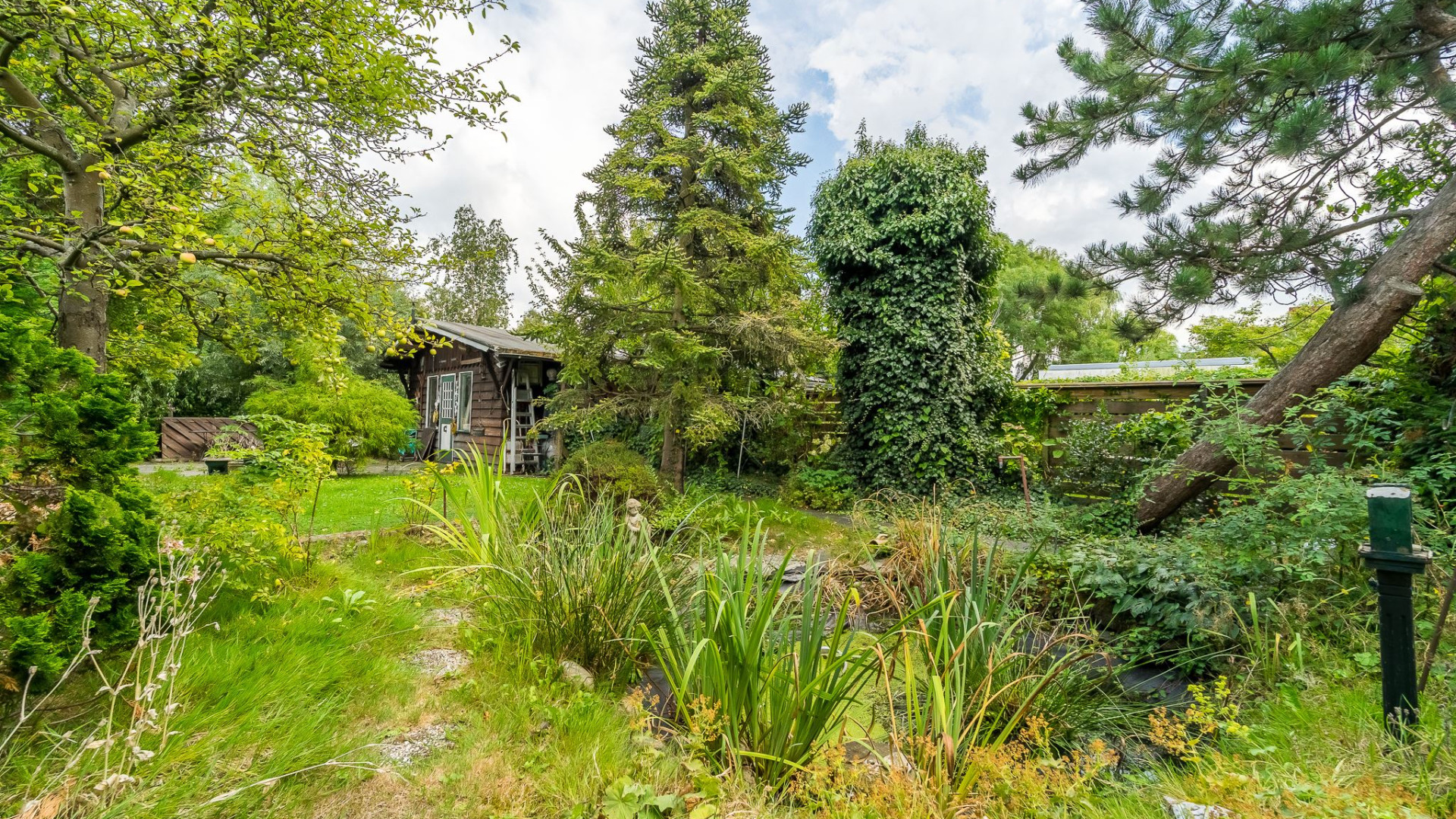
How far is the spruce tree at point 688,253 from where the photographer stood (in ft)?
19.3

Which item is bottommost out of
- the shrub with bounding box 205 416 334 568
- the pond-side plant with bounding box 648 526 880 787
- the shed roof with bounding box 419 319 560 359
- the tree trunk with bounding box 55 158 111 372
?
the pond-side plant with bounding box 648 526 880 787

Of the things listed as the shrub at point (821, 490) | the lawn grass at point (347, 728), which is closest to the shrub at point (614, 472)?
the shrub at point (821, 490)

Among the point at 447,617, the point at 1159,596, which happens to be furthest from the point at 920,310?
the point at 447,617

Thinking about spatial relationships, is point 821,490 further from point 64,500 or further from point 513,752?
point 64,500

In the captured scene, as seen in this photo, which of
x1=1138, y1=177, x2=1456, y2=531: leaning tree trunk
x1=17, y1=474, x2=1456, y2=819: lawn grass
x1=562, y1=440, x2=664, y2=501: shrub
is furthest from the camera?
x1=562, y1=440, x2=664, y2=501: shrub

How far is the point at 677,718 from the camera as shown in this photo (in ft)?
7.29

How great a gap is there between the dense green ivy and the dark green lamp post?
452 centimetres

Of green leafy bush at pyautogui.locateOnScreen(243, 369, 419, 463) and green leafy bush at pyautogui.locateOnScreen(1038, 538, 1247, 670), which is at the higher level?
green leafy bush at pyautogui.locateOnScreen(243, 369, 419, 463)

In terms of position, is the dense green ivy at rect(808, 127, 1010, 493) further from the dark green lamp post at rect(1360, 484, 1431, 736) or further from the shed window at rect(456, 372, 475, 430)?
the shed window at rect(456, 372, 475, 430)

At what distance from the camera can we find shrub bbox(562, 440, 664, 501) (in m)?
5.26

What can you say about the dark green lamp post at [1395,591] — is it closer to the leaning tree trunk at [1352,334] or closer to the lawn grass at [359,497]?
the leaning tree trunk at [1352,334]

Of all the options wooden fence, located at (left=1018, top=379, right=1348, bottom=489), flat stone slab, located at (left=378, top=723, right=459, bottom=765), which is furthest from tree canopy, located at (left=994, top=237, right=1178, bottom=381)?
flat stone slab, located at (left=378, top=723, right=459, bottom=765)


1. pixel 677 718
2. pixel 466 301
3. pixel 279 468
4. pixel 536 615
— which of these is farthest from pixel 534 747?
pixel 466 301

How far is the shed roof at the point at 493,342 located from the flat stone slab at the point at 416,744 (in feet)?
23.1
